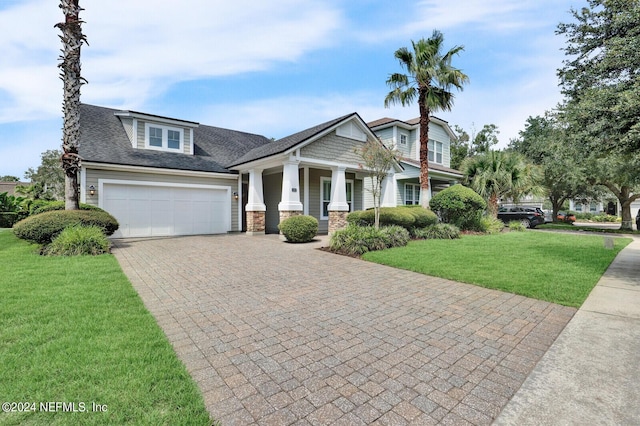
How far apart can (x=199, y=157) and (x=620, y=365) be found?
1649 centimetres

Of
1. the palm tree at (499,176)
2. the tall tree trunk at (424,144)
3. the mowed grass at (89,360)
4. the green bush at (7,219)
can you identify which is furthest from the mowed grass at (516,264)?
the green bush at (7,219)

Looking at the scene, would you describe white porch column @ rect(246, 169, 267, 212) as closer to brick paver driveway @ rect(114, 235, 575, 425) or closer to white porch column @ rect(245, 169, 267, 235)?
white porch column @ rect(245, 169, 267, 235)

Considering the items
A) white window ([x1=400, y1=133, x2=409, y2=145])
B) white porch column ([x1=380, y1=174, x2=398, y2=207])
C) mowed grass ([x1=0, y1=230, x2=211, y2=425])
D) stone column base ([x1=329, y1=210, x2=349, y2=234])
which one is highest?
white window ([x1=400, y1=133, x2=409, y2=145])

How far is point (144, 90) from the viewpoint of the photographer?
14.7 m

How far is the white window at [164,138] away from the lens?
48.5ft

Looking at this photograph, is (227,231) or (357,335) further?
(227,231)

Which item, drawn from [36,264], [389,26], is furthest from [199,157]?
[389,26]

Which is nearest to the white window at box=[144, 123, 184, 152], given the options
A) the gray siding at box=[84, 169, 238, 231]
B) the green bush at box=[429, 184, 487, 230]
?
the gray siding at box=[84, 169, 238, 231]

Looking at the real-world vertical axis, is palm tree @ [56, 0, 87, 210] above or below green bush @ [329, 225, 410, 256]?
above

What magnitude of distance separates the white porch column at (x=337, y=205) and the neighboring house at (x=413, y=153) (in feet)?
16.6

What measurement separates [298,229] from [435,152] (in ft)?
49.2

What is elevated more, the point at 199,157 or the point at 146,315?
the point at 199,157

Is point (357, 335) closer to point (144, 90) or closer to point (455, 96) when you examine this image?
point (455, 96)

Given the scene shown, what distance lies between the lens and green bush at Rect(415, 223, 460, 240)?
12852 millimetres
